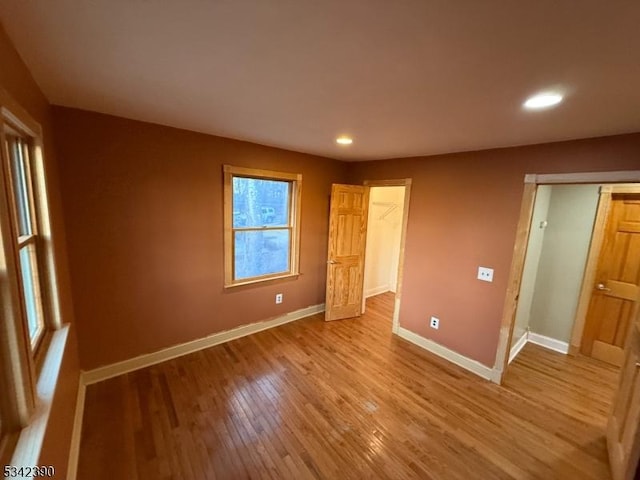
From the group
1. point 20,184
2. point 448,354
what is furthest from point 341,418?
point 20,184

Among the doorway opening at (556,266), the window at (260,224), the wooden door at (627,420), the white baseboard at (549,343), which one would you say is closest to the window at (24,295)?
the window at (260,224)

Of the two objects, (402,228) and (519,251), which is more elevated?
(402,228)

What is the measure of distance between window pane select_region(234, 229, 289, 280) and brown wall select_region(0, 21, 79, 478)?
152 centimetres

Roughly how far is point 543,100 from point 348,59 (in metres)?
1.14

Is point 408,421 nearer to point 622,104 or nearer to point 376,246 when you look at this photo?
point 622,104

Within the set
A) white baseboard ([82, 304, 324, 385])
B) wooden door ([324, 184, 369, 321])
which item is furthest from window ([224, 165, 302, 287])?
white baseboard ([82, 304, 324, 385])

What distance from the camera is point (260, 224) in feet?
10.9

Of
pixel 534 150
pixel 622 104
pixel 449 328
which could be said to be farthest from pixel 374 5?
pixel 449 328

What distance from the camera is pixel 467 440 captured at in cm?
200

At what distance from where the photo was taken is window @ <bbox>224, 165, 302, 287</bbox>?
9.98ft

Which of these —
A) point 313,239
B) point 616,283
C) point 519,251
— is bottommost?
point 616,283

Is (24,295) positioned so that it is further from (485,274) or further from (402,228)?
(485,274)

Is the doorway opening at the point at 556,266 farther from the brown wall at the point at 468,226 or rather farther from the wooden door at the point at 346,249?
the wooden door at the point at 346,249

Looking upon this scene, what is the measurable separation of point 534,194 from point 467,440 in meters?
2.15
